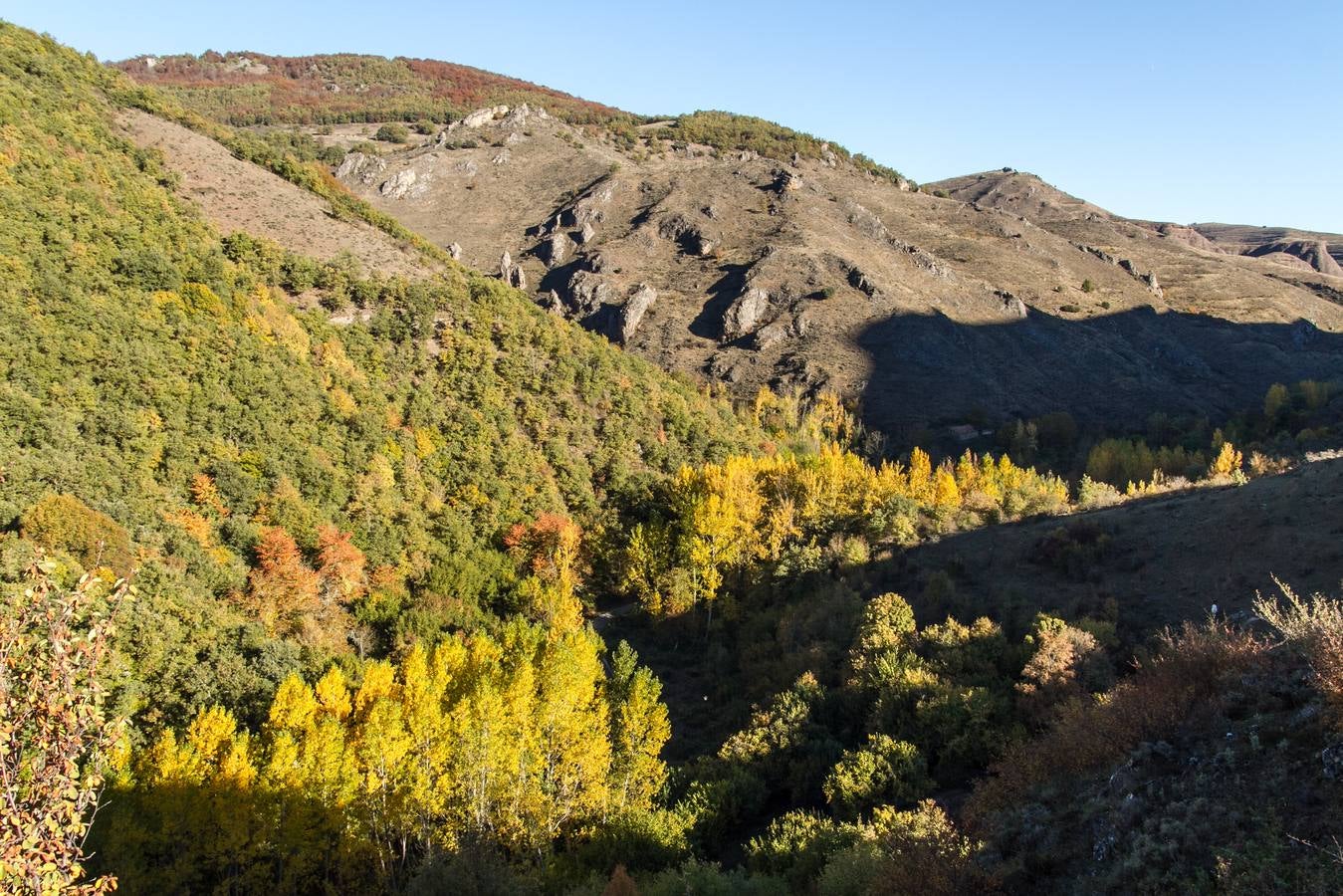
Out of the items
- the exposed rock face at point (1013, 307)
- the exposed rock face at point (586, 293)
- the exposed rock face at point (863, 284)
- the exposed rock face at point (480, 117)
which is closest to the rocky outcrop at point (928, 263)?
the exposed rock face at point (1013, 307)

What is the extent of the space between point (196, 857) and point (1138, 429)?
9065 centimetres

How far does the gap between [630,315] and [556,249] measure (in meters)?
22.3

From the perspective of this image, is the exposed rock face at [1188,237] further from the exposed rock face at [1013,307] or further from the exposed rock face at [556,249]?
the exposed rock face at [556,249]

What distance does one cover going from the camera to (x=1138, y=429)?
80.6 m

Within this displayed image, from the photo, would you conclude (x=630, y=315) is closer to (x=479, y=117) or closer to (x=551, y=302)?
(x=551, y=302)

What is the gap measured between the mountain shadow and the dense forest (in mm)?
25915

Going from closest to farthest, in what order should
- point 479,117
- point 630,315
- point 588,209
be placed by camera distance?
point 630,315 → point 588,209 → point 479,117

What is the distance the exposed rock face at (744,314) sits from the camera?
9238 centimetres

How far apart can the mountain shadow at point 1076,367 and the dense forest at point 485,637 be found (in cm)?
2591

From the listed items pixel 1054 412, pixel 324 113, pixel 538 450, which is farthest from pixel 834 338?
pixel 324 113

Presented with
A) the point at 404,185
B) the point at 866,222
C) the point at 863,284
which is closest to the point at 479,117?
the point at 404,185

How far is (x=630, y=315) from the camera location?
307 feet

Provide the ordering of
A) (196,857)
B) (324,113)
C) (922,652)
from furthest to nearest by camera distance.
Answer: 1. (324,113)
2. (922,652)
3. (196,857)

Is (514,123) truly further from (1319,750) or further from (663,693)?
(1319,750)
